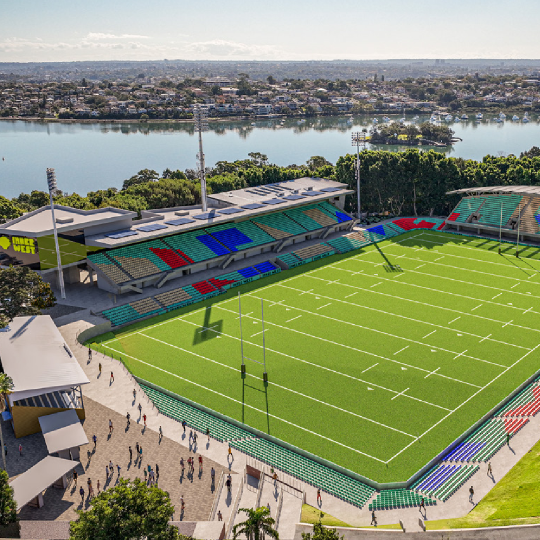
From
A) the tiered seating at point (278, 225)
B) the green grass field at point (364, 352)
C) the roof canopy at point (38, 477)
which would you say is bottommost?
the green grass field at point (364, 352)

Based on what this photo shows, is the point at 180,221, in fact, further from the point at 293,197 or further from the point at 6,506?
the point at 6,506

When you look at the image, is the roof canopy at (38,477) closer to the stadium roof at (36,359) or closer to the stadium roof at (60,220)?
the stadium roof at (36,359)

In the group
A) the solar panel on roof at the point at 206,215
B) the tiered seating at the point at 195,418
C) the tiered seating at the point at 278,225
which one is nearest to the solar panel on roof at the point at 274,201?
the tiered seating at the point at 278,225

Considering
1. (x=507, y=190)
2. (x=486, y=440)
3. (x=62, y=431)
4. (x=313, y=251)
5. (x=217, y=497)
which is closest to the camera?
(x=217, y=497)

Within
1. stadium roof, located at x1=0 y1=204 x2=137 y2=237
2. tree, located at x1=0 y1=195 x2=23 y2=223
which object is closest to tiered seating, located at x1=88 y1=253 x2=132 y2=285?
stadium roof, located at x1=0 y1=204 x2=137 y2=237

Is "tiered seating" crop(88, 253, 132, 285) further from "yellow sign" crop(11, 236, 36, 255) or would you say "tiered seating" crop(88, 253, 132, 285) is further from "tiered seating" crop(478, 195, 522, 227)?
"tiered seating" crop(478, 195, 522, 227)

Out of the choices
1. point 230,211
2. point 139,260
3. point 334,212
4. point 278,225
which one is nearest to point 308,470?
point 139,260
